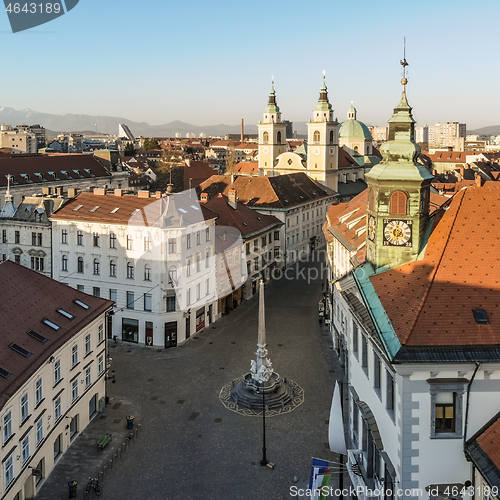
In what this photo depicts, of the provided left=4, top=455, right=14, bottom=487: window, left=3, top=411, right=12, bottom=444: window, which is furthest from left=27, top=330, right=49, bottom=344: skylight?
left=4, top=455, right=14, bottom=487: window

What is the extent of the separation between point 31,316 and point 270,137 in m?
83.7

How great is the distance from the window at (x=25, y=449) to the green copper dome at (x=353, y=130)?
114 metres

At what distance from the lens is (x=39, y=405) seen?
28188 mm

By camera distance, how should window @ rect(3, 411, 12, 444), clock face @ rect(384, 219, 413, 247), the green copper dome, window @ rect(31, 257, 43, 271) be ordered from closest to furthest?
window @ rect(3, 411, 12, 444) < clock face @ rect(384, 219, 413, 247) < window @ rect(31, 257, 43, 271) < the green copper dome

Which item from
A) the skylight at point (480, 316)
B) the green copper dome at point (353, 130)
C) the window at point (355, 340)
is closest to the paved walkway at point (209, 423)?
the window at point (355, 340)

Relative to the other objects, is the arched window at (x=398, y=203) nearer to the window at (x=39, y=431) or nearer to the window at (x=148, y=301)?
the window at (x=39, y=431)

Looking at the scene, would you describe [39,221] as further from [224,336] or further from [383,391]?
[383,391]

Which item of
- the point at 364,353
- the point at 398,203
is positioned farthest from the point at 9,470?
the point at 398,203

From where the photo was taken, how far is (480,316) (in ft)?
69.0

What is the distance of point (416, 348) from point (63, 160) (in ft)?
295

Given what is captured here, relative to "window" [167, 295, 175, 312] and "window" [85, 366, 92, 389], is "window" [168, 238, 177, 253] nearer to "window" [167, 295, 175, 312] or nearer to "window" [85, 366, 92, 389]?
"window" [167, 295, 175, 312]

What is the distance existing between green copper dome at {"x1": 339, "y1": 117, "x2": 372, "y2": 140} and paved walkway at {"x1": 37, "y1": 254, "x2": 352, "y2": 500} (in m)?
85.7

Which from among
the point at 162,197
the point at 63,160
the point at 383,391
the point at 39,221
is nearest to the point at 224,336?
the point at 162,197

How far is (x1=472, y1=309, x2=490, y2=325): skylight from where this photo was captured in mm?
20891
